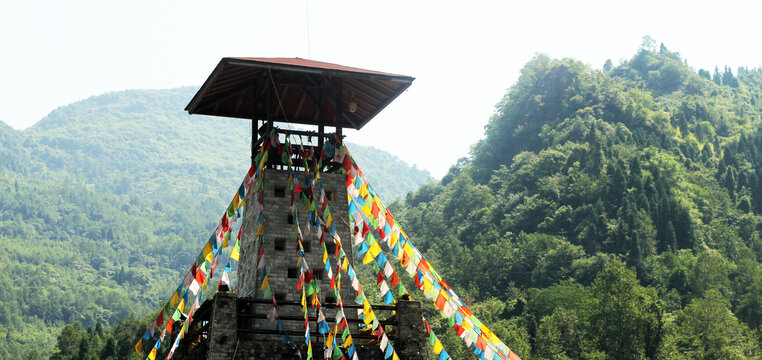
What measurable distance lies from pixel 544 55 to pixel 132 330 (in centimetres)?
9556

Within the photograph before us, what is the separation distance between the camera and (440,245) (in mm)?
118188

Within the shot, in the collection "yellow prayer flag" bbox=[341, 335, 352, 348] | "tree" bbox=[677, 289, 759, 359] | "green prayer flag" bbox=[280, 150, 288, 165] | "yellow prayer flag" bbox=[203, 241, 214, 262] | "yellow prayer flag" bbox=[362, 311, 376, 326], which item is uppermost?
"green prayer flag" bbox=[280, 150, 288, 165]

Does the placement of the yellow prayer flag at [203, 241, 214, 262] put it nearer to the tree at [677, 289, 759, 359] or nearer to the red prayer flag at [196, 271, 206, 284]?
the red prayer flag at [196, 271, 206, 284]

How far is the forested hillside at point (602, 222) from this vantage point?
7362 centimetres

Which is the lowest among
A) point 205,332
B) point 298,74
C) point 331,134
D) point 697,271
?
point 697,271

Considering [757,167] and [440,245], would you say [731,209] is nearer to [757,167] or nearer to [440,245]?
[757,167]

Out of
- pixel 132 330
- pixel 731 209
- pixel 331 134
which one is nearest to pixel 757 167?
pixel 731 209

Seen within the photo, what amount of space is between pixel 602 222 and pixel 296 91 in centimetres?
8580

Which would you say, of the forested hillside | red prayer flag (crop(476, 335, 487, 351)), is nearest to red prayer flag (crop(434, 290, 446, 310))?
red prayer flag (crop(476, 335, 487, 351))

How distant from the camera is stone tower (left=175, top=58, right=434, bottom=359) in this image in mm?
21730

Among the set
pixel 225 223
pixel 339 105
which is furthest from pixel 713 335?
pixel 225 223

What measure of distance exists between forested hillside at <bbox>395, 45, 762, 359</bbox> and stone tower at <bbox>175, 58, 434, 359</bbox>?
44.9 m

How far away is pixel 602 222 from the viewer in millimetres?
108500

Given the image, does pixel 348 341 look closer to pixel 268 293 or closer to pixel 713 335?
pixel 268 293
